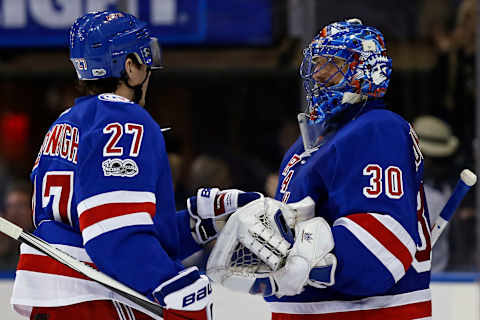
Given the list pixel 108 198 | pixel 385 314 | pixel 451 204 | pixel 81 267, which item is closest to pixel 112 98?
pixel 108 198

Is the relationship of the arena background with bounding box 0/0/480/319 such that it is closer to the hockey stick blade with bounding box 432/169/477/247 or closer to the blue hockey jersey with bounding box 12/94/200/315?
the hockey stick blade with bounding box 432/169/477/247

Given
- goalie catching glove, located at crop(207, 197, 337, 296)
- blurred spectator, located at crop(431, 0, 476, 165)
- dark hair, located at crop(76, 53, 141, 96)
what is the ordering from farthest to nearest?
blurred spectator, located at crop(431, 0, 476, 165), dark hair, located at crop(76, 53, 141, 96), goalie catching glove, located at crop(207, 197, 337, 296)

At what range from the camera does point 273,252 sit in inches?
70.6

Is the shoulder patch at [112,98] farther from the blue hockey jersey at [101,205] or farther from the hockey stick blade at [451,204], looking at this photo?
the hockey stick blade at [451,204]

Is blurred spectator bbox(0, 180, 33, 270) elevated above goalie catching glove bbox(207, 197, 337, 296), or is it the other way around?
goalie catching glove bbox(207, 197, 337, 296)

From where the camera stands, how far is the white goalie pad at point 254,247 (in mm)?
1800

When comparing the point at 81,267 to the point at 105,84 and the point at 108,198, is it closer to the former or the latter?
the point at 108,198

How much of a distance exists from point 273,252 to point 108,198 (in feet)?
1.10

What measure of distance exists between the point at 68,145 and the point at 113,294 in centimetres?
32

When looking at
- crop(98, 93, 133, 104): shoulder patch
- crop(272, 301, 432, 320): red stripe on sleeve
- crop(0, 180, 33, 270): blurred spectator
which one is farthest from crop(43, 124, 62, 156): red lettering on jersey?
crop(0, 180, 33, 270): blurred spectator

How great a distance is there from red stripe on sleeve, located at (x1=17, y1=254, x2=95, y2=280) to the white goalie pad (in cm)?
28

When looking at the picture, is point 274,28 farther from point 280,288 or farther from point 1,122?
point 280,288

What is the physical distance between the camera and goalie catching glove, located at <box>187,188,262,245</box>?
2186 millimetres

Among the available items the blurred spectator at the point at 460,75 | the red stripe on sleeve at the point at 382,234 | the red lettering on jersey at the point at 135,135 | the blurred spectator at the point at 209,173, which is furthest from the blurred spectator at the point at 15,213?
the red stripe on sleeve at the point at 382,234
